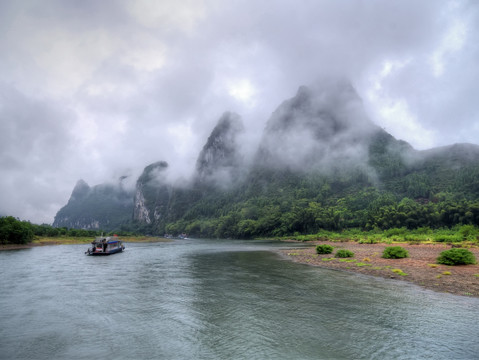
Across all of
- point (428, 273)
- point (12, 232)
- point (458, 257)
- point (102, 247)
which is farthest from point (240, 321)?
point (12, 232)

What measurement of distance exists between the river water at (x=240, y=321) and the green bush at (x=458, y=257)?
10.6 meters

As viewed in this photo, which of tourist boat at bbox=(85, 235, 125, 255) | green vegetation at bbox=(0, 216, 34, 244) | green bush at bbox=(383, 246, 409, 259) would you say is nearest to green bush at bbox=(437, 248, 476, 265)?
green bush at bbox=(383, 246, 409, 259)

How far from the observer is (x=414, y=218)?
3615 inches

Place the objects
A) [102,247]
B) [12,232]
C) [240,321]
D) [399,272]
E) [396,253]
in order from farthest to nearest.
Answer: [12,232] → [102,247] → [396,253] → [399,272] → [240,321]

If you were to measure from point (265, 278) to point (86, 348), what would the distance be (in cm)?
1831

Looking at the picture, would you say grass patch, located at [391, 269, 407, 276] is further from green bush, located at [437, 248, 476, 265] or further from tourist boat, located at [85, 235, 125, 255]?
tourist boat, located at [85, 235, 125, 255]

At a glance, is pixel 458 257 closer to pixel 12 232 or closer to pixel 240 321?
pixel 240 321

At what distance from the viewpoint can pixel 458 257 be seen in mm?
28594

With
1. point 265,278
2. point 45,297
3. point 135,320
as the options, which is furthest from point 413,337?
point 45,297

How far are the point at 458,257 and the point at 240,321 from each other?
27.4 metres

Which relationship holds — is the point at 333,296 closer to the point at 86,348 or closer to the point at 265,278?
the point at 265,278

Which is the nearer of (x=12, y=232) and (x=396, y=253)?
(x=396, y=253)

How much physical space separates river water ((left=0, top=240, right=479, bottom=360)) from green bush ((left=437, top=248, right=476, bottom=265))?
10607mm

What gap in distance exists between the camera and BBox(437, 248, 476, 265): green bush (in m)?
28.4
